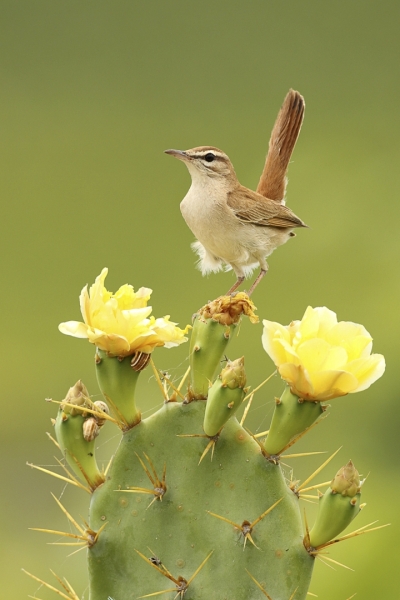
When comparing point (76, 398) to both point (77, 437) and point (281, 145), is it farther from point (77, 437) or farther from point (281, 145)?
point (281, 145)

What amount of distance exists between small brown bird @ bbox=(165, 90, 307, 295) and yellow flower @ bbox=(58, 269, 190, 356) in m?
0.71

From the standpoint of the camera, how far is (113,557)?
3.96ft

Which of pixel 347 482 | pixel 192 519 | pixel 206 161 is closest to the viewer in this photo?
pixel 347 482

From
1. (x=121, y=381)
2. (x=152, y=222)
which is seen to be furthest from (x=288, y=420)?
(x=152, y=222)

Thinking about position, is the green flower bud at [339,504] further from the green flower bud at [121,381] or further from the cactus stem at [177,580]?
the green flower bud at [121,381]

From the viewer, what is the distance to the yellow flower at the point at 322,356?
1.10m

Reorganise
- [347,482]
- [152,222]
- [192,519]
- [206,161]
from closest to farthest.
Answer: [347,482] → [192,519] → [206,161] → [152,222]

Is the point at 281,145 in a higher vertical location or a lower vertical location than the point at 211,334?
higher

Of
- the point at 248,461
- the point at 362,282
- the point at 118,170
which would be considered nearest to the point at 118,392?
the point at 248,461

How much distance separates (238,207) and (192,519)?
3.27 ft

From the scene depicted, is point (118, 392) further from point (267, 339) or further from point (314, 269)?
point (314, 269)

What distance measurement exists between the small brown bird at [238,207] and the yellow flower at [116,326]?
2.32 feet

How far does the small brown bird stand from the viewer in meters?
1.95

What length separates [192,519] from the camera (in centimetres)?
119
